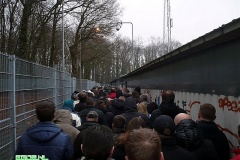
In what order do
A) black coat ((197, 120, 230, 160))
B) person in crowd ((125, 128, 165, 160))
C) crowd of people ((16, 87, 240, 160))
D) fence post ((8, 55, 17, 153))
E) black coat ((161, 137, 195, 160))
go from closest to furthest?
person in crowd ((125, 128, 165, 160)) → crowd of people ((16, 87, 240, 160)) → black coat ((161, 137, 195, 160)) → black coat ((197, 120, 230, 160)) → fence post ((8, 55, 17, 153))

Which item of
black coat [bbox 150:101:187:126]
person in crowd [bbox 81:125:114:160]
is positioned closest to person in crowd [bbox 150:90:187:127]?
black coat [bbox 150:101:187:126]

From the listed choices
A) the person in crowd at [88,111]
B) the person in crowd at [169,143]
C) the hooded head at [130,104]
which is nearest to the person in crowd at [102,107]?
the person in crowd at [88,111]

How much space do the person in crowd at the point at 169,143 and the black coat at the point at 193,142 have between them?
0.26 meters

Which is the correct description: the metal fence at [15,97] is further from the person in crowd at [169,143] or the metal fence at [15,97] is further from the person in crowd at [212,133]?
the person in crowd at [212,133]

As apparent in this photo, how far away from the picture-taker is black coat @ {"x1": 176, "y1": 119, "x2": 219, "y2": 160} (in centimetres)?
479

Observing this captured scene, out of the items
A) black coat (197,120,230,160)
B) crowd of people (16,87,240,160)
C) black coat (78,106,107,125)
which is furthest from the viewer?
black coat (78,106,107,125)

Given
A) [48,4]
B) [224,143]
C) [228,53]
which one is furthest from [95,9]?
[224,143]

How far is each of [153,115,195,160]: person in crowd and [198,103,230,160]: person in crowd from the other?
4.35 ft

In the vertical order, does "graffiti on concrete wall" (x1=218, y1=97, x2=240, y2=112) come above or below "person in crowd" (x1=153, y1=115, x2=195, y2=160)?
above

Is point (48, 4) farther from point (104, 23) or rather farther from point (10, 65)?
point (10, 65)

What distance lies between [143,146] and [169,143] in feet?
5.36

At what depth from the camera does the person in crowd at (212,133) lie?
5781mm

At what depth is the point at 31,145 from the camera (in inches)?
177

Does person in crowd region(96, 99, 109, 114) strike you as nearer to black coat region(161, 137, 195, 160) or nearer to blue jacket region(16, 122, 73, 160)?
blue jacket region(16, 122, 73, 160)
